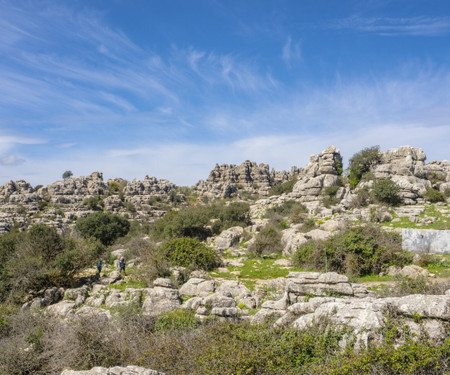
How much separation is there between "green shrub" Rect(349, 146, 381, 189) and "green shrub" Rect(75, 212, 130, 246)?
1116 inches

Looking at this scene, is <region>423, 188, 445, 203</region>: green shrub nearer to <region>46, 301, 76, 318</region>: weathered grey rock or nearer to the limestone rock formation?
<region>46, 301, 76, 318</region>: weathered grey rock

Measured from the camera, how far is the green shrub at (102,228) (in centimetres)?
3203

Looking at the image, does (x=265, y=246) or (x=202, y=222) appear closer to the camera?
(x=265, y=246)

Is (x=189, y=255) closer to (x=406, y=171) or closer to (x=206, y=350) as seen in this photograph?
(x=206, y=350)

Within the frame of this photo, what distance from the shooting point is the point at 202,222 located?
3064 cm

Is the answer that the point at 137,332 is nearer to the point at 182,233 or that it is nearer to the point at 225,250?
the point at 225,250

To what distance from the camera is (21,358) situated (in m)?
7.76

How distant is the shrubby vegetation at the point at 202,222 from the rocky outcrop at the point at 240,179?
32956 mm

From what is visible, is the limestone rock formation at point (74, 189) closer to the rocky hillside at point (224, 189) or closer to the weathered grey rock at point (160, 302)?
the rocky hillside at point (224, 189)

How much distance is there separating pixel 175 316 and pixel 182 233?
70.0ft

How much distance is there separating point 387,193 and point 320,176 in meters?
10.5

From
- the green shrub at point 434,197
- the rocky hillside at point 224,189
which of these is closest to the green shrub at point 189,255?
the rocky hillside at point 224,189

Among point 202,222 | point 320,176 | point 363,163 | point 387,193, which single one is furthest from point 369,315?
point 363,163

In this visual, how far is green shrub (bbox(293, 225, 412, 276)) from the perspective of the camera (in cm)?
1700
